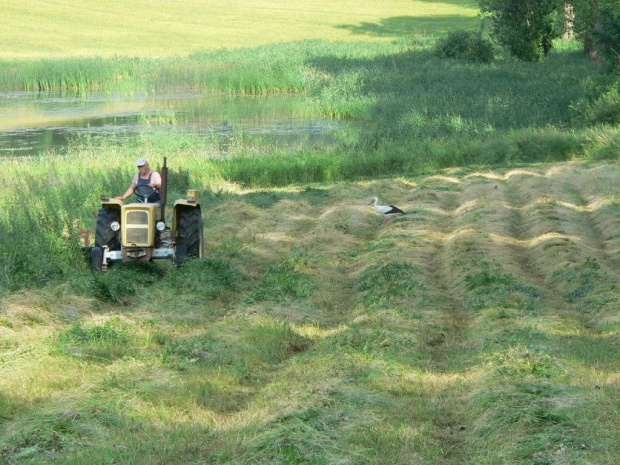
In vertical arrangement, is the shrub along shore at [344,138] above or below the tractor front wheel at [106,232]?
below

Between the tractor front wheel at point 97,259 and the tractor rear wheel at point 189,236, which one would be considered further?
the tractor rear wheel at point 189,236

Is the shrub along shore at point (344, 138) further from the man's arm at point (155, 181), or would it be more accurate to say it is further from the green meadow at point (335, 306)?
the man's arm at point (155, 181)

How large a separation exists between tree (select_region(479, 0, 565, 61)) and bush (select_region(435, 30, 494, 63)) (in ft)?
7.03

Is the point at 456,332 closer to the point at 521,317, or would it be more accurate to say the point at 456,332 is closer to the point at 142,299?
the point at 521,317

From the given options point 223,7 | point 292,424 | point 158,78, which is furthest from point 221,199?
point 223,7

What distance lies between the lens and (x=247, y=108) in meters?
43.6

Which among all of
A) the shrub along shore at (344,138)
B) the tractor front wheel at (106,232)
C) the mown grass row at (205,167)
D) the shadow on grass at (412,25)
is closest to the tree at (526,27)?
the shrub along shore at (344,138)

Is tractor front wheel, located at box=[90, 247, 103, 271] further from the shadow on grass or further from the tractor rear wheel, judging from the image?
the shadow on grass

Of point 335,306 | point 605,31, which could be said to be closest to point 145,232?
point 335,306

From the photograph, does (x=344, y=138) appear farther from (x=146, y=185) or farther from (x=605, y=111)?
(x=146, y=185)

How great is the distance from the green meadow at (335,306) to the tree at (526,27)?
1714 centimetres

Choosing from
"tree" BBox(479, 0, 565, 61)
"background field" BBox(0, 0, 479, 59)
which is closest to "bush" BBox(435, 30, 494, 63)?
"tree" BBox(479, 0, 565, 61)

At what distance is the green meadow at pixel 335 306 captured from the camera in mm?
7797

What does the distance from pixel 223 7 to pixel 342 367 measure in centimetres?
9215
